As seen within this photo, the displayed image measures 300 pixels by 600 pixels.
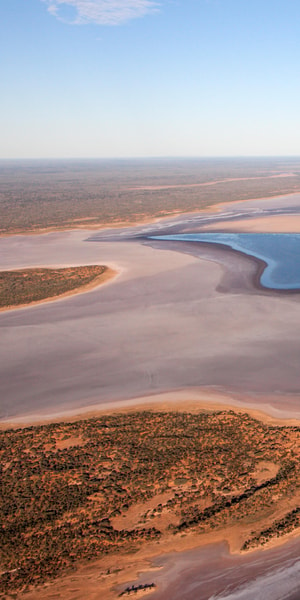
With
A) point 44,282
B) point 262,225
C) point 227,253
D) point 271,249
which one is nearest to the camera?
point 44,282

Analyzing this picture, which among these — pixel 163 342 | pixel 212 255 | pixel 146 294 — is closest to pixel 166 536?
pixel 163 342

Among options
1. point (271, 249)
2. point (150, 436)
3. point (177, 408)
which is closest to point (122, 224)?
point (271, 249)

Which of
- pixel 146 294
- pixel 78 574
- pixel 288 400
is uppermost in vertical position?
pixel 146 294

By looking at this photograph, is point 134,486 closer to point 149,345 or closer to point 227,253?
point 149,345

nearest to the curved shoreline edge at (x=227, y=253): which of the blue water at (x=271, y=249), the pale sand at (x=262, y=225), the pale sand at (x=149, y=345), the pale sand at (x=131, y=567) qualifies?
the blue water at (x=271, y=249)

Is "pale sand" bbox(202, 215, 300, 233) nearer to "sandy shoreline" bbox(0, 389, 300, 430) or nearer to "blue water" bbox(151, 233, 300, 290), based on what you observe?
"blue water" bbox(151, 233, 300, 290)

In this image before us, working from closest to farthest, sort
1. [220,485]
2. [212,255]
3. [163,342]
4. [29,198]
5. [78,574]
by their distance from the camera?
[78,574]
[220,485]
[163,342]
[212,255]
[29,198]

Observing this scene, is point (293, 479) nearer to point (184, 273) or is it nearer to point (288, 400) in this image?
point (288, 400)
